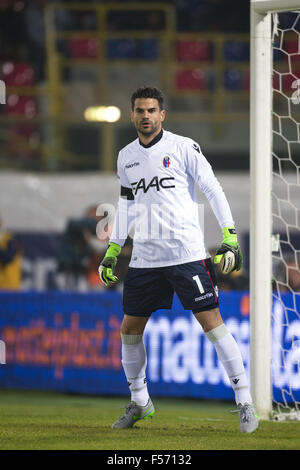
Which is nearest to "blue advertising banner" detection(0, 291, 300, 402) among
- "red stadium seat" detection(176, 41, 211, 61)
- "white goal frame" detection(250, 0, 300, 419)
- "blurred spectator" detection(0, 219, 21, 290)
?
"blurred spectator" detection(0, 219, 21, 290)

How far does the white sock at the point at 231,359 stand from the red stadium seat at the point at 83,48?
405 inches

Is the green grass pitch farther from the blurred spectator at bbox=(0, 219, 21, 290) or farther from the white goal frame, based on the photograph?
the blurred spectator at bbox=(0, 219, 21, 290)

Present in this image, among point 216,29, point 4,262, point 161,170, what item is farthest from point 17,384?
point 216,29

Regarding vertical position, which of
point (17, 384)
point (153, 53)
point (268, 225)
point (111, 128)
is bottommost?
point (17, 384)

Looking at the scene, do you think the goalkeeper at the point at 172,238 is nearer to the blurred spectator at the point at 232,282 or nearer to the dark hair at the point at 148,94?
the dark hair at the point at 148,94

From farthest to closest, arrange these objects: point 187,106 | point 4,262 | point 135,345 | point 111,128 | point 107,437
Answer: point 187,106 < point 111,128 < point 4,262 < point 135,345 < point 107,437

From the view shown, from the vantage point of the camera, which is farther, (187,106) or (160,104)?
(187,106)

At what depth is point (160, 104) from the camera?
5449 mm

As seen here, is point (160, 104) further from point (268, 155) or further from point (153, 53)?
point (153, 53)

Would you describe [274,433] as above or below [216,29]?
below

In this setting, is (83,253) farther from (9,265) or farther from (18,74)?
(18,74)

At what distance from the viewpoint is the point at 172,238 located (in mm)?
5406

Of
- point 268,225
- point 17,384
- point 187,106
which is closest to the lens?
point 268,225

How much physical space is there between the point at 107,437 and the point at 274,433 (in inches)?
40.3
